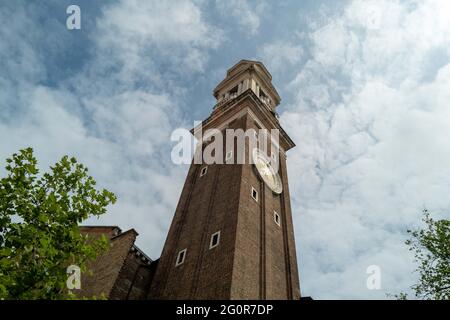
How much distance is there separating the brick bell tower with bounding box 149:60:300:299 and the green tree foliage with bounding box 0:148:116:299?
21.1ft

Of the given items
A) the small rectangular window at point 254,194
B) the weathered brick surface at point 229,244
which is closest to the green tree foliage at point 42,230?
the weathered brick surface at point 229,244

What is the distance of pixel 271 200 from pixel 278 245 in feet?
11.3

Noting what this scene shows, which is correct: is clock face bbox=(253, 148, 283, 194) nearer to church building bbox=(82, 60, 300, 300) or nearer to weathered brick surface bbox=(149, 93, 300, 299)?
church building bbox=(82, 60, 300, 300)

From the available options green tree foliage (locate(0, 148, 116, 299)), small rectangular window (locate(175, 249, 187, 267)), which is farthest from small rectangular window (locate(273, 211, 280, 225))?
green tree foliage (locate(0, 148, 116, 299))

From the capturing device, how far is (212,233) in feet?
61.6

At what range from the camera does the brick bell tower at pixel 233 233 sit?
15.9m

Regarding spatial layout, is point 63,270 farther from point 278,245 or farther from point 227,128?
point 227,128

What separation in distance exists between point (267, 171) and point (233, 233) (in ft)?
28.5

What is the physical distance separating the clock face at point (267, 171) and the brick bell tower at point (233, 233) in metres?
0.11

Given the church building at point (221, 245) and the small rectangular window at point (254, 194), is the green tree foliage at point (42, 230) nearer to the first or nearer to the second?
the church building at point (221, 245)

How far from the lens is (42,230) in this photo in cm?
1020

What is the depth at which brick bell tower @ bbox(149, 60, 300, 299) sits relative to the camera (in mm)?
15938
